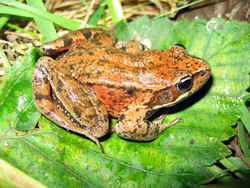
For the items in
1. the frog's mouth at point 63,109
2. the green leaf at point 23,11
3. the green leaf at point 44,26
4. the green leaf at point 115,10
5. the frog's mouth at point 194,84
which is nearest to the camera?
the frog's mouth at point 194,84

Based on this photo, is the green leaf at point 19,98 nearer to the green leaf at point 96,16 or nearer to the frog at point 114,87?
the frog at point 114,87

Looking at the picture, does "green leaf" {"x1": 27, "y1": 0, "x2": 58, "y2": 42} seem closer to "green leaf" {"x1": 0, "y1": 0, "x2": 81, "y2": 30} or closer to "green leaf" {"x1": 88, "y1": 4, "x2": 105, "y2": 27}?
"green leaf" {"x1": 0, "y1": 0, "x2": 81, "y2": 30}

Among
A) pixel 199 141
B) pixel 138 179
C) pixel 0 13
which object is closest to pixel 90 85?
A: pixel 138 179

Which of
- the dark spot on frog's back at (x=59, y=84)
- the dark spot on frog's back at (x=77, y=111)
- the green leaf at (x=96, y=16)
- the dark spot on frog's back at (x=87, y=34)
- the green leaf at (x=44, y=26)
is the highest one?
the green leaf at (x=44, y=26)

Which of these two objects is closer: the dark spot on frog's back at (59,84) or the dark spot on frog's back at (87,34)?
the dark spot on frog's back at (59,84)

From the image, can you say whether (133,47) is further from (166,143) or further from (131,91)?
(166,143)

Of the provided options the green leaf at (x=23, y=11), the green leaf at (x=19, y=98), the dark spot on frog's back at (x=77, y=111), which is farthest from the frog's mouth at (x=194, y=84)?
the green leaf at (x=23, y=11)

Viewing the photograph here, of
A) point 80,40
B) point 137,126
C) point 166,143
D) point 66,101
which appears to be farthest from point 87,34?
point 166,143
